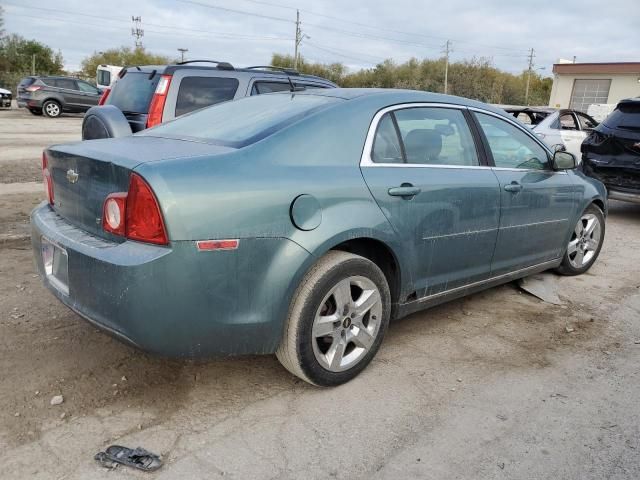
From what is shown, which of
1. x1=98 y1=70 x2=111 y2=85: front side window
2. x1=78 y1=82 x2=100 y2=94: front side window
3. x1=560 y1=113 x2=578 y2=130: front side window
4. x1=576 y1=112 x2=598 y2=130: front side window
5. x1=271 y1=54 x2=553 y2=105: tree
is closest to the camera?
x1=560 y1=113 x2=578 y2=130: front side window

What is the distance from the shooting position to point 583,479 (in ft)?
7.86

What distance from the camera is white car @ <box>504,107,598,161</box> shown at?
10.2m

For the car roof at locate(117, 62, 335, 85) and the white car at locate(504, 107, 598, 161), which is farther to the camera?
the white car at locate(504, 107, 598, 161)

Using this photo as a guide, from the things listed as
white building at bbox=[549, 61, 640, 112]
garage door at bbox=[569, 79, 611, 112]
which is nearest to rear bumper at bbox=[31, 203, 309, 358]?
white building at bbox=[549, 61, 640, 112]

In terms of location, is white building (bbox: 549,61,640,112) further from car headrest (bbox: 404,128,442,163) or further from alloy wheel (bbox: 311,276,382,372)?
alloy wheel (bbox: 311,276,382,372)

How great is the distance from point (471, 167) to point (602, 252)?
11.1 ft

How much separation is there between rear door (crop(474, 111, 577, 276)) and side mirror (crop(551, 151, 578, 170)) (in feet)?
0.17

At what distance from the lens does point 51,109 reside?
23.0 meters

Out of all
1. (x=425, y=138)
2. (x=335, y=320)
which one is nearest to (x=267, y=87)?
(x=425, y=138)

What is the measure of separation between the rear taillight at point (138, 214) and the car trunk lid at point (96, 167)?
0.06 metres

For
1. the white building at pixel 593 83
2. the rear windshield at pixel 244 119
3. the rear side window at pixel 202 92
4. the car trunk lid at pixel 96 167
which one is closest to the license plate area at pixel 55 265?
the car trunk lid at pixel 96 167

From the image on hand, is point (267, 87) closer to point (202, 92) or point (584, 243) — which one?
point (202, 92)

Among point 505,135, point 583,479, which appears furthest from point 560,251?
point 583,479

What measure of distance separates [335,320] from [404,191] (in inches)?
32.7
